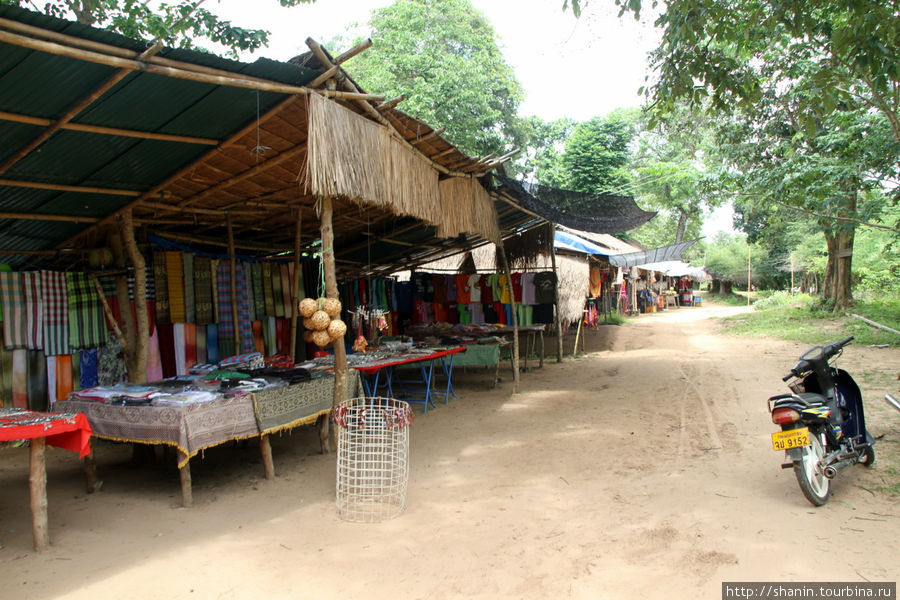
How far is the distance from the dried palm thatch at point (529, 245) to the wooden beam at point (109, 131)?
713cm

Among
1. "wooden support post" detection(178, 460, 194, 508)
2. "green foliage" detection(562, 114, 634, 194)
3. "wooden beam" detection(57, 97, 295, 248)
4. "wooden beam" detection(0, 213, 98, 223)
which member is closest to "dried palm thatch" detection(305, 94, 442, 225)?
"wooden beam" detection(57, 97, 295, 248)

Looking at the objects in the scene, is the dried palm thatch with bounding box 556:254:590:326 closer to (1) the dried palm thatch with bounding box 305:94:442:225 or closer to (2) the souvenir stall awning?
(2) the souvenir stall awning

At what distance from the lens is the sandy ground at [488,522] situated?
2.90m

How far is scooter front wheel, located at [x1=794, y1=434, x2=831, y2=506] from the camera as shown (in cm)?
359

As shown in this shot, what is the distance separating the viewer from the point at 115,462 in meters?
5.17

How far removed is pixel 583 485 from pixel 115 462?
14.0ft

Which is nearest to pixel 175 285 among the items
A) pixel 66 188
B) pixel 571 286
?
pixel 66 188

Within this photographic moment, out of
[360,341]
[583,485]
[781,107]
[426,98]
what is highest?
[426,98]

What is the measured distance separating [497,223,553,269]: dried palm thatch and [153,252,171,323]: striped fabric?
6.48 m

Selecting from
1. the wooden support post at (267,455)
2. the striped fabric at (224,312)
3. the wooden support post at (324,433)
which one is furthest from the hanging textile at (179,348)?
the wooden support post at (267,455)

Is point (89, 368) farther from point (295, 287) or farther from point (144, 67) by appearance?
point (144, 67)

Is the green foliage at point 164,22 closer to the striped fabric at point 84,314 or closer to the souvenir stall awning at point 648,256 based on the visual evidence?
the striped fabric at point 84,314

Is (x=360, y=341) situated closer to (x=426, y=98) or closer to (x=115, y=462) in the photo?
(x=115, y=462)

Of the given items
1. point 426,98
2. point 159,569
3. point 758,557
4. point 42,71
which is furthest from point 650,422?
point 426,98
